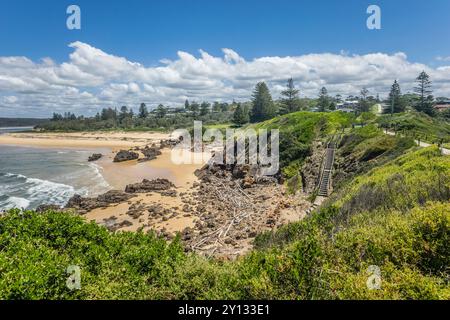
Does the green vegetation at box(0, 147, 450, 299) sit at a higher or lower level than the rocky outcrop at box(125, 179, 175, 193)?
higher

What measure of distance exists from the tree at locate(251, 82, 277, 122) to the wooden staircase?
51127mm

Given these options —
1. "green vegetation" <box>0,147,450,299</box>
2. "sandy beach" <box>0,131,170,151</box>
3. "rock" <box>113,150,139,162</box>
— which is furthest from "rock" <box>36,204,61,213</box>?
"sandy beach" <box>0,131,170,151</box>

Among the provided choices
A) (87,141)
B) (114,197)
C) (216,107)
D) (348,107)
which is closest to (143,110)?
(216,107)

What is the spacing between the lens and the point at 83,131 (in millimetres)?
119000

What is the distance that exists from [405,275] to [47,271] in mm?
8176

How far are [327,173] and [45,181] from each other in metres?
33.3

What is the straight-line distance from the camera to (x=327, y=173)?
23844 mm

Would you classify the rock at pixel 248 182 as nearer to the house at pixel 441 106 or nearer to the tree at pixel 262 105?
the tree at pixel 262 105

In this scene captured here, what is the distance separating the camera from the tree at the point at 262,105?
78412mm

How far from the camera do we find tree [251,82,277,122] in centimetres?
7841

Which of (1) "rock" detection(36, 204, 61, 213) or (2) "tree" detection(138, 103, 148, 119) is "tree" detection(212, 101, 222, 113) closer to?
(2) "tree" detection(138, 103, 148, 119)

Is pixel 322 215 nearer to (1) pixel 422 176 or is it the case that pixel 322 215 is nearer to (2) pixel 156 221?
(1) pixel 422 176

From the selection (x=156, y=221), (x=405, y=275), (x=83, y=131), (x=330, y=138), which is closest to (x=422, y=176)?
(x=405, y=275)

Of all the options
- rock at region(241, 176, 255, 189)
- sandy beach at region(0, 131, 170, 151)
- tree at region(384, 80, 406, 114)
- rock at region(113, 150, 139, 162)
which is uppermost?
tree at region(384, 80, 406, 114)
